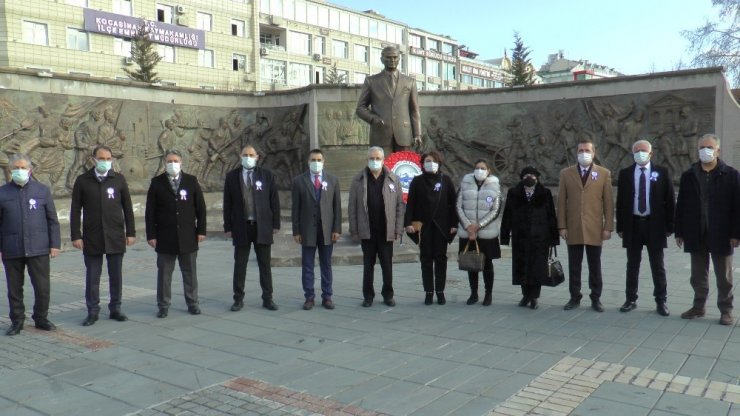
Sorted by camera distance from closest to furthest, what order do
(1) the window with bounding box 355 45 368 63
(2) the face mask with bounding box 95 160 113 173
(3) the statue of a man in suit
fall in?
(2) the face mask with bounding box 95 160 113 173
(3) the statue of a man in suit
(1) the window with bounding box 355 45 368 63

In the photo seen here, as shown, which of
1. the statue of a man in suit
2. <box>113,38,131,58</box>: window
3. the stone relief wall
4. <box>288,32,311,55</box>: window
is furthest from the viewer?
<box>288,32,311,55</box>: window

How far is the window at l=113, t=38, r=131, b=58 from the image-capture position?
41.5m

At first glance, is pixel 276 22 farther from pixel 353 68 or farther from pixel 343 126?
pixel 343 126

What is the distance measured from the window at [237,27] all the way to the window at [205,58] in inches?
120

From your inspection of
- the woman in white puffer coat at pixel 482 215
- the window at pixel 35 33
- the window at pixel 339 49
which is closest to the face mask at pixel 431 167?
the woman in white puffer coat at pixel 482 215

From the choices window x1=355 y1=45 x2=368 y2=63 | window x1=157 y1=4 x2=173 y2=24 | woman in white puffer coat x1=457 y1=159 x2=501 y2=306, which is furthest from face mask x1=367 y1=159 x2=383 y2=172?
window x1=355 y1=45 x2=368 y2=63

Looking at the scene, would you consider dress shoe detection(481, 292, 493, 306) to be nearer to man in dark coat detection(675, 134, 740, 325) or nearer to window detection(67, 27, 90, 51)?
man in dark coat detection(675, 134, 740, 325)

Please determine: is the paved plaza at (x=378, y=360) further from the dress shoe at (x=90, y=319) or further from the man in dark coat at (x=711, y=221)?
the man in dark coat at (x=711, y=221)

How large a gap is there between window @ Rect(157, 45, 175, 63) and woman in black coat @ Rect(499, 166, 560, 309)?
41685 millimetres

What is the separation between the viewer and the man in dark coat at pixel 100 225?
→ 684cm

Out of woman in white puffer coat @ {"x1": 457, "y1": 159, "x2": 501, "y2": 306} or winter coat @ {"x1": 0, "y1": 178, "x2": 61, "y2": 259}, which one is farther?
woman in white puffer coat @ {"x1": 457, "y1": 159, "x2": 501, "y2": 306}

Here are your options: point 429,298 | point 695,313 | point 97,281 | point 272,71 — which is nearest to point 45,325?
point 97,281

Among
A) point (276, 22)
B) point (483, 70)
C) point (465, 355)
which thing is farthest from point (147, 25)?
point (483, 70)

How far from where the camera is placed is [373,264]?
7.55 m
